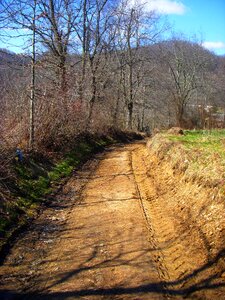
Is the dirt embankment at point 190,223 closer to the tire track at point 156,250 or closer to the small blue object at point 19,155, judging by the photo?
the tire track at point 156,250

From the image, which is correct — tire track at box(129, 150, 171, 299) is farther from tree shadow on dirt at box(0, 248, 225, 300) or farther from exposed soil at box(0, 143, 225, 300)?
tree shadow on dirt at box(0, 248, 225, 300)

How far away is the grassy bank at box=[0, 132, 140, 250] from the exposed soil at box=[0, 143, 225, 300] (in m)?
0.39

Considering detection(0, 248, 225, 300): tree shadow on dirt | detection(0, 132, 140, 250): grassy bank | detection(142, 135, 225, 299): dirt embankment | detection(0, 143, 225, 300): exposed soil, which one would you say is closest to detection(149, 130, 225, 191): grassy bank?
detection(142, 135, 225, 299): dirt embankment

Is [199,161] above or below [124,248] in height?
above

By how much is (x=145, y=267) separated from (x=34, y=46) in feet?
28.4

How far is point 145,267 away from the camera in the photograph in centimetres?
548

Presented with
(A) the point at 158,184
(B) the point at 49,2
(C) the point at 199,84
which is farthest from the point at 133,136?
(C) the point at 199,84

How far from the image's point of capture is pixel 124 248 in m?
6.20

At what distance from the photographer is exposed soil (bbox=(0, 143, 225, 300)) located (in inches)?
193

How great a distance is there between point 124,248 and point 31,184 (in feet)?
14.1

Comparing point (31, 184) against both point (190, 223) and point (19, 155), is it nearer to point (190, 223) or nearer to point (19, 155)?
point (19, 155)

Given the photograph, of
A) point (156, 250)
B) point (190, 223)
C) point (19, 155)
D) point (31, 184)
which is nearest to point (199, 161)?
point (190, 223)

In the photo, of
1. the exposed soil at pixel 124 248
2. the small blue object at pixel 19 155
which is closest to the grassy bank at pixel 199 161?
the exposed soil at pixel 124 248

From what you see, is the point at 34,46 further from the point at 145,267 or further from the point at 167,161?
the point at 145,267
